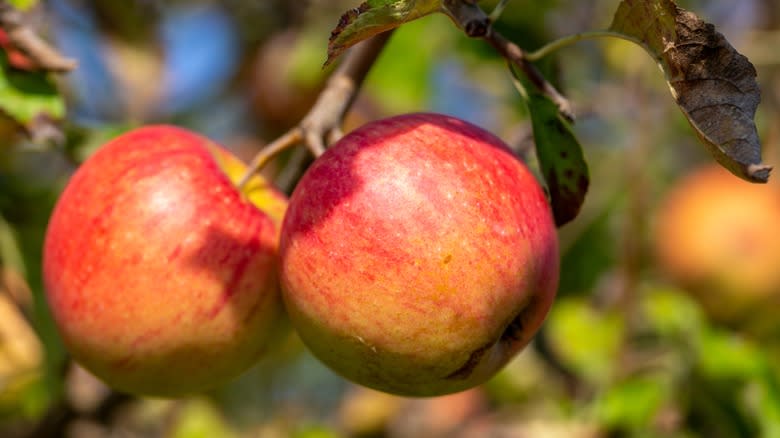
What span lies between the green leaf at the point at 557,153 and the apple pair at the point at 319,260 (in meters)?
0.05

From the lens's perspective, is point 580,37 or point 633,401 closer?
point 580,37

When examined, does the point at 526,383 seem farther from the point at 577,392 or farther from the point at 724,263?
the point at 724,263

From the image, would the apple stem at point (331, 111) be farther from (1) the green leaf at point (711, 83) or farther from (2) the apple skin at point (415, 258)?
(1) the green leaf at point (711, 83)

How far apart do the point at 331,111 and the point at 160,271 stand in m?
0.30

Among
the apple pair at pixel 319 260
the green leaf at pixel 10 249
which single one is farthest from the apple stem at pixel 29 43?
the green leaf at pixel 10 249

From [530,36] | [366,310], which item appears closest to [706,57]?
[366,310]

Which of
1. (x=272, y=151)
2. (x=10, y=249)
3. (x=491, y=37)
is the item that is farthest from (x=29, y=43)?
(x=491, y=37)

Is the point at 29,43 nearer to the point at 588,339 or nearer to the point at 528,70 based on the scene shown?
the point at 528,70

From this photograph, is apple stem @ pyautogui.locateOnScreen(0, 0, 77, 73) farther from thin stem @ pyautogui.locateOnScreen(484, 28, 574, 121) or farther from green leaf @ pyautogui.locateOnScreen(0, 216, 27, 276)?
thin stem @ pyautogui.locateOnScreen(484, 28, 574, 121)

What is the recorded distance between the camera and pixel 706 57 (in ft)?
2.84

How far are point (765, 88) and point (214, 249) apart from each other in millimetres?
2113

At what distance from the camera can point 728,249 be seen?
2.50 metres

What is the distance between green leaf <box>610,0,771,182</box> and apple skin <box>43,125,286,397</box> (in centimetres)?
51

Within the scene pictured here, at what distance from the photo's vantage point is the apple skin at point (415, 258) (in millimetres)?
894
